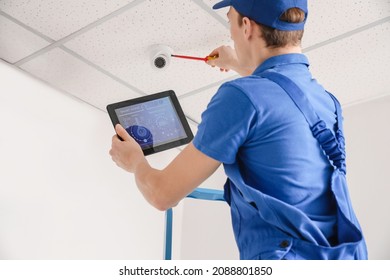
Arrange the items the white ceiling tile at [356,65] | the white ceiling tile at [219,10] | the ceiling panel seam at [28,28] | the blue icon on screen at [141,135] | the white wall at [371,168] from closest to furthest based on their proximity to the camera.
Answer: the blue icon on screen at [141,135]
the white ceiling tile at [219,10]
the ceiling panel seam at [28,28]
the white ceiling tile at [356,65]
the white wall at [371,168]

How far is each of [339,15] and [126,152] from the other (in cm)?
96

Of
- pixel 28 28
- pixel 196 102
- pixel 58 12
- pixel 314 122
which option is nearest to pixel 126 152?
pixel 314 122

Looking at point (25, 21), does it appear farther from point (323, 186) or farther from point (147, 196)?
point (323, 186)

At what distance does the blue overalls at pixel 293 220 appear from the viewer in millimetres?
1007

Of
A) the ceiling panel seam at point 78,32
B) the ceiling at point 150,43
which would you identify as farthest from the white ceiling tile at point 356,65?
the ceiling panel seam at point 78,32

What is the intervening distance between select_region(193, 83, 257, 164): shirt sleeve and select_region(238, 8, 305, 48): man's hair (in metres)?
0.23

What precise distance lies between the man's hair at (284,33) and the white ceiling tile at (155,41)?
57cm

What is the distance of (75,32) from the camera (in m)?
1.91

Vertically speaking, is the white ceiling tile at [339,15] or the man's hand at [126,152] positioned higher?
the white ceiling tile at [339,15]

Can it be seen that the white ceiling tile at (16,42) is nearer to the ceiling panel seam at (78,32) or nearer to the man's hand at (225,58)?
the ceiling panel seam at (78,32)

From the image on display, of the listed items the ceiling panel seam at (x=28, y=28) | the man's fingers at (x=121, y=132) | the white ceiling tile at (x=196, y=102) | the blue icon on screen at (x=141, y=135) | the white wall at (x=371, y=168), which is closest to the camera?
the man's fingers at (x=121, y=132)

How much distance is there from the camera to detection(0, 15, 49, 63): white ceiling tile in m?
1.90

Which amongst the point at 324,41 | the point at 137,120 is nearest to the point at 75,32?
the point at 137,120

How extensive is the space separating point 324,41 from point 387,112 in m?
0.55
